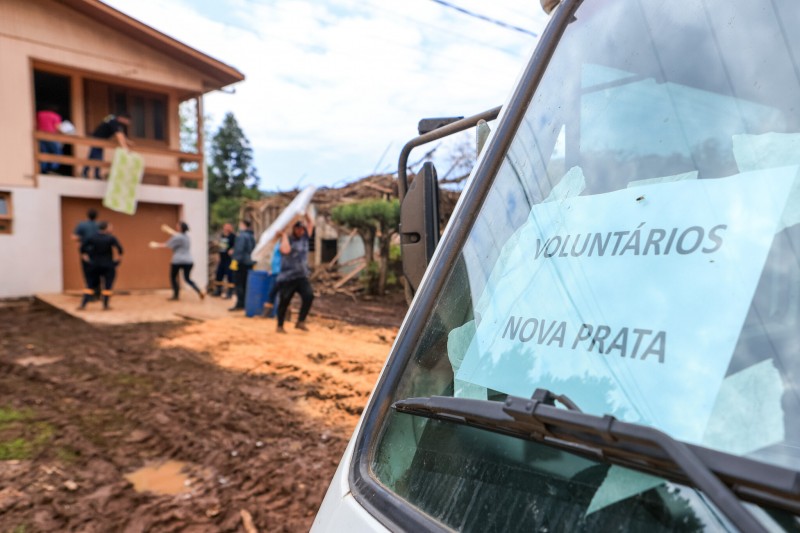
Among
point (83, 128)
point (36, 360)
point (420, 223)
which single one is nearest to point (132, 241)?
point (83, 128)

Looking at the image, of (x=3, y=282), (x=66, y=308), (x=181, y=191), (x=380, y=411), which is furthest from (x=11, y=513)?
(x=181, y=191)

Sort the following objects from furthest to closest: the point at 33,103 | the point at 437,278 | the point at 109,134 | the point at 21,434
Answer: the point at 109,134
the point at 33,103
the point at 21,434
the point at 437,278

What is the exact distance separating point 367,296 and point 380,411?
14670mm

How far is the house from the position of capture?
12.6 metres

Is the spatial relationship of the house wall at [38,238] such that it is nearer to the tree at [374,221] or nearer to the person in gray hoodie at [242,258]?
the person in gray hoodie at [242,258]

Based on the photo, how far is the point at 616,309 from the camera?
99 cm

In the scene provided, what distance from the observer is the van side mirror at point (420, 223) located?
180 centimetres

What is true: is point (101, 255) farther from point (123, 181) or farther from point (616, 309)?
point (616, 309)

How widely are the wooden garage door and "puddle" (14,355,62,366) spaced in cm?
671

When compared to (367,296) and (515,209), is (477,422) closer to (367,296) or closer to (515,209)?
(515,209)

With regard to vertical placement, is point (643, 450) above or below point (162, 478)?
above

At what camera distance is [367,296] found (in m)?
15.9

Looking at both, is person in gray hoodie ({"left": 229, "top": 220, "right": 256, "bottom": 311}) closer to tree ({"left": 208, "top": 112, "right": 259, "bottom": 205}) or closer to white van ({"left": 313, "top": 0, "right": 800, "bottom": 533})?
white van ({"left": 313, "top": 0, "right": 800, "bottom": 533})

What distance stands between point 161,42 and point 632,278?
15.6 m
